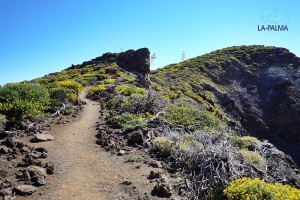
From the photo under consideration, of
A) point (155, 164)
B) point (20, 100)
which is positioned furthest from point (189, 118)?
point (20, 100)

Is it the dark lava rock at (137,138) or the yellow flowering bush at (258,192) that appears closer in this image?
the yellow flowering bush at (258,192)

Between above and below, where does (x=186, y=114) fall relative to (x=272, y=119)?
above

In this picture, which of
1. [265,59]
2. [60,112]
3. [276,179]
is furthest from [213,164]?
[265,59]

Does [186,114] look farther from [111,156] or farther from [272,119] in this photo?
[272,119]

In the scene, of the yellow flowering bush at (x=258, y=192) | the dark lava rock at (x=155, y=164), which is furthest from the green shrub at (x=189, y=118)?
the yellow flowering bush at (x=258, y=192)

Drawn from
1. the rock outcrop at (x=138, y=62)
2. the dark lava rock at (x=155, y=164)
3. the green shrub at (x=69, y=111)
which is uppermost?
the rock outcrop at (x=138, y=62)

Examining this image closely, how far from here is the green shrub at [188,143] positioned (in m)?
9.45

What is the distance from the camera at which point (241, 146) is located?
11398 mm

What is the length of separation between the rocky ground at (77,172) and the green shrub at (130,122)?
1.79m

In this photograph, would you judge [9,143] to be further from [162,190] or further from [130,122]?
[162,190]

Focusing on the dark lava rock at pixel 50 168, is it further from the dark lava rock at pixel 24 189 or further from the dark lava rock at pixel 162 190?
the dark lava rock at pixel 162 190

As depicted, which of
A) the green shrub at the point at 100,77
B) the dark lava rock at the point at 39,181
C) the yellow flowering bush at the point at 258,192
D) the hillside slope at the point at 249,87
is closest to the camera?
the yellow flowering bush at the point at 258,192

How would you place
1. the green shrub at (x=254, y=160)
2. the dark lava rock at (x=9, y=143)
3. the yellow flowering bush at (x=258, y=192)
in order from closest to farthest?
the yellow flowering bush at (x=258, y=192) → the green shrub at (x=254, y=160) → the dark lava rock at (x=9, y=143)

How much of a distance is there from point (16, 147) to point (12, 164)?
1.31m
